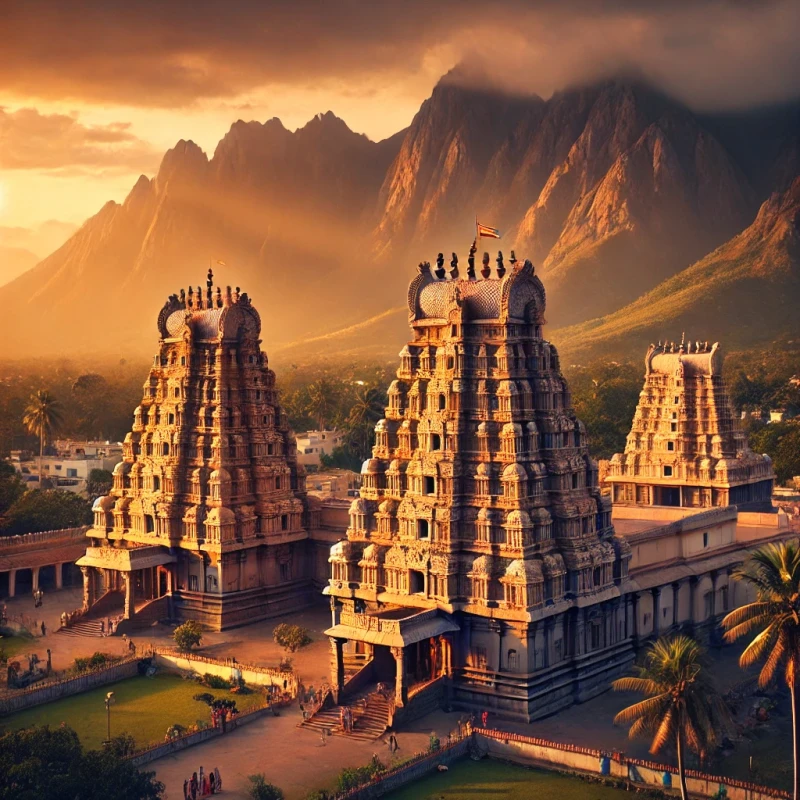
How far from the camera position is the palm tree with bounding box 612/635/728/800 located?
3791 cm

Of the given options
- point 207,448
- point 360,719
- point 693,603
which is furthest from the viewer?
point 207,448

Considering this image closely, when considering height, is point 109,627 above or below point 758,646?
below

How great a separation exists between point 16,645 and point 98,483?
1329 inches

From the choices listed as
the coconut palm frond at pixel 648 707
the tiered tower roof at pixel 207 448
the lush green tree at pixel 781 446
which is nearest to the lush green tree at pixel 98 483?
the tiered tower roof at pixel 207 448

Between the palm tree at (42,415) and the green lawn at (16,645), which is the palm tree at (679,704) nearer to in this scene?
the green lawn at (16,645)

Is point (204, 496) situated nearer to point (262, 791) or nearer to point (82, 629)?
point (82, 629)

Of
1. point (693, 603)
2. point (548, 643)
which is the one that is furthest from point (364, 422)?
point (548, 643)

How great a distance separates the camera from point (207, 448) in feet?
211

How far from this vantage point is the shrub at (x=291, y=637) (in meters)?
56.0

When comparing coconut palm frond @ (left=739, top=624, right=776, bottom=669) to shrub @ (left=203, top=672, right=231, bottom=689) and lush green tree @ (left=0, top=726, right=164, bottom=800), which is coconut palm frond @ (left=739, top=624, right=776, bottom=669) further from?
shrub @ (left=203, top=672, right=231, bottom=689)

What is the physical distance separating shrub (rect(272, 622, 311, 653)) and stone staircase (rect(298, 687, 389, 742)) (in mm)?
8307

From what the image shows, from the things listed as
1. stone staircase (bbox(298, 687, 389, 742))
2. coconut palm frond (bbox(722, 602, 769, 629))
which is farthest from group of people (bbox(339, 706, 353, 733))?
coconut palm frond (bbox(722, 602, 769, 629))

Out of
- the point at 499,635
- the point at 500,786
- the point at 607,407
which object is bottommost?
Result: the point at 500,786

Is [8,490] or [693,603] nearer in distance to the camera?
[693,603]
